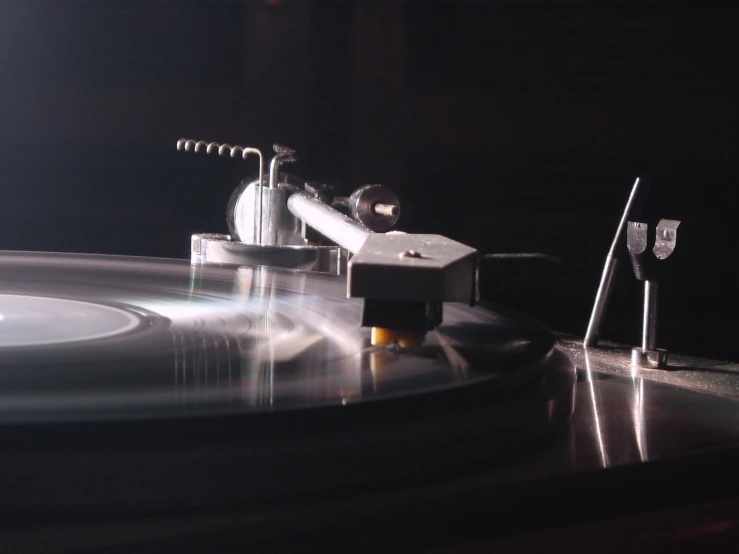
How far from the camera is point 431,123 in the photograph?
207cm

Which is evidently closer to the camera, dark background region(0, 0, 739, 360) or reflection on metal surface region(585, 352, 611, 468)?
reflection on metal surface region(585, 352, 611, 468)

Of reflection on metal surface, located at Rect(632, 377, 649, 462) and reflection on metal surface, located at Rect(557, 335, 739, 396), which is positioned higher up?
reflection on metal surface, located at Rect(632, 377, 649, 462)

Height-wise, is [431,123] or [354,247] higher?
[431,123]

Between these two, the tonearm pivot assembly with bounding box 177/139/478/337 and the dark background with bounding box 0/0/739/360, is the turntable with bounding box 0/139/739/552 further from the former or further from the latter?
the dark background with bounding box 0/0/739/360

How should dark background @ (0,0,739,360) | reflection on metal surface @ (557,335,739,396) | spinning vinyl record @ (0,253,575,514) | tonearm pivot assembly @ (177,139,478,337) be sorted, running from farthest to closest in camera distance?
dark background @ (0,0,739,360) < reflection on metal surface @ (557,335,739,396) < tonearm pivot assembly @ (177,139,478,337) < spinning vinyl record @ (0,253,575,514)

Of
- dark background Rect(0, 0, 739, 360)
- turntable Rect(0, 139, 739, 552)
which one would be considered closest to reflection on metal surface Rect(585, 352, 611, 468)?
turntable Rect(0, 139, 739, 552)

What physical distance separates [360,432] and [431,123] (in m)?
1.75

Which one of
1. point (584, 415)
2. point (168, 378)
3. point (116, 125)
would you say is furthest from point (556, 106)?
point (168, 378)

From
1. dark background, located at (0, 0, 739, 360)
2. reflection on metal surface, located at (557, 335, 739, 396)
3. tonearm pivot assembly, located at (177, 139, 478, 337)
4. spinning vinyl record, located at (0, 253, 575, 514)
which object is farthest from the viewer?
dark background, located at (0, 0, 739, 360)

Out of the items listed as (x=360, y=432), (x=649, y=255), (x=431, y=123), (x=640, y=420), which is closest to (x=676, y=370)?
(x=649, y=255)

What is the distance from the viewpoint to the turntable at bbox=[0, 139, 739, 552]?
0.33m

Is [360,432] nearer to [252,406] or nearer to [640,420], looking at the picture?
[252,406]

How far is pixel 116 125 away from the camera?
2.13 m

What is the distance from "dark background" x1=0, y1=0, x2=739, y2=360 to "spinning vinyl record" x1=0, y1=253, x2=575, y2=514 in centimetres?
145
